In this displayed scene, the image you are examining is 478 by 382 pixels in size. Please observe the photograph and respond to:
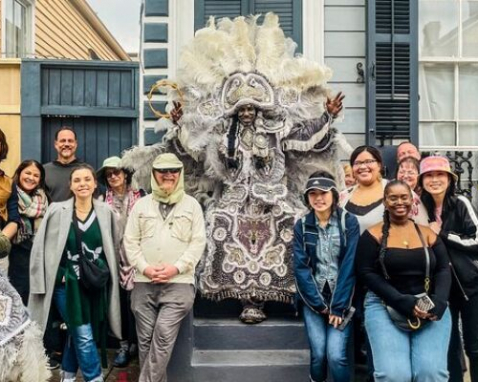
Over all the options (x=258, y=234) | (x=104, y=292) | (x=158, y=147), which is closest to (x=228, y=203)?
(x=258, y=234)

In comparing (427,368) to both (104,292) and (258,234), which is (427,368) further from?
(104,292)

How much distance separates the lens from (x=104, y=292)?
14.1ft

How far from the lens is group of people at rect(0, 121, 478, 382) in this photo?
143 inches

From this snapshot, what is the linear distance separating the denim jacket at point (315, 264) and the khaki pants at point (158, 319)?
0.78 metres

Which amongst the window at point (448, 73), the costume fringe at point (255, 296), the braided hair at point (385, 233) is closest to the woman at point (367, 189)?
the braided hair at point (385, 233)

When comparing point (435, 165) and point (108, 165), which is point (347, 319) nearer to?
point (435, 165)

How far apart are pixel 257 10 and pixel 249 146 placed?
209cm

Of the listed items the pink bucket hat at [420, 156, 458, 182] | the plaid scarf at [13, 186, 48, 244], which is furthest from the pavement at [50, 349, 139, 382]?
the pink bucket hat at [420, 156, 458, 182]

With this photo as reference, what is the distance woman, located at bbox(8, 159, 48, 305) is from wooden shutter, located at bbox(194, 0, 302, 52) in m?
2.56

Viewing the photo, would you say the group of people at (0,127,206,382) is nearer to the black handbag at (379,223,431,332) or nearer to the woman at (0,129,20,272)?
the woman at (0,129,20,272)

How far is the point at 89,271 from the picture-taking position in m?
4.16

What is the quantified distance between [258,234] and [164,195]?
1021mm

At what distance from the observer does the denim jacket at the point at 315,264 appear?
12.8 ft

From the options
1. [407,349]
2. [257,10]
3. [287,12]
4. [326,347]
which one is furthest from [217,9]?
[407,349]
